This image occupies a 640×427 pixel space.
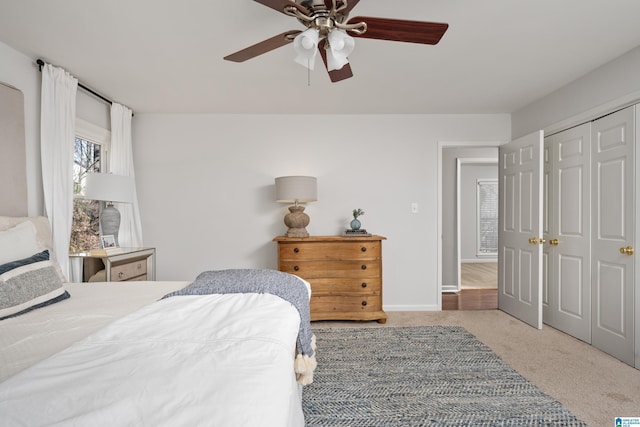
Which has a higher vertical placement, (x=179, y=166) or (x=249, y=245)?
(x=179, y=166)

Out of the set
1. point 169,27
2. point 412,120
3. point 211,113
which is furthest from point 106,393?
point 412,120

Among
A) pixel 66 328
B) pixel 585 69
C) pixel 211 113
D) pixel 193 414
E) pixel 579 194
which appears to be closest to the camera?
pixel 193 414

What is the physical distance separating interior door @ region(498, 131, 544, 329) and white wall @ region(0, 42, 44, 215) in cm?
444

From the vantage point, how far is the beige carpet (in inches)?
78.0

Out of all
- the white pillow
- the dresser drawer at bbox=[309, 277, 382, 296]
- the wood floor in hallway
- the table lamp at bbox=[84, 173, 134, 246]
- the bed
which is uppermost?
the table lamp at bbox=[84, 173, 134, 246]

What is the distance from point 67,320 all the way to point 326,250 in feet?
7.61

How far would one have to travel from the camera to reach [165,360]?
879mm

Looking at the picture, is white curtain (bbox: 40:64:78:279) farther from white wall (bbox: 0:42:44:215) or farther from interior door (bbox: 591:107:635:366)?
interior door (bbox: 591:107:635:366)

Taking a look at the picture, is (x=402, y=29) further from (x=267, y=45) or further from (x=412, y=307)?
(x=412, y=307)

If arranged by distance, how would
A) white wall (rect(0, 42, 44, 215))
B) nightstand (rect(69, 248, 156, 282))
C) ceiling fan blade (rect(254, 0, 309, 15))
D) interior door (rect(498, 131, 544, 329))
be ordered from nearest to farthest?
ceiling fan blade (rect(254, 0, 309, 15)) < white wall (rect(0, 42, 44, 215)) < nightstand (rect(69, 248, 156, 282)) < interior door (rect(498, 131, 544, 329))

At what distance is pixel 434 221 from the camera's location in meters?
4.02

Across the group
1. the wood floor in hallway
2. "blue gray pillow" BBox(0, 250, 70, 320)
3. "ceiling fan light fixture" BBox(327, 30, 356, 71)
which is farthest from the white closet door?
"blue gray pillow" BBox(0, 250, 70, 320)

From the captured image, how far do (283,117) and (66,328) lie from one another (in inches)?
123

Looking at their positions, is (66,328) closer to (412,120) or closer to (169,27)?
(169,27)
